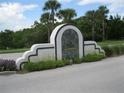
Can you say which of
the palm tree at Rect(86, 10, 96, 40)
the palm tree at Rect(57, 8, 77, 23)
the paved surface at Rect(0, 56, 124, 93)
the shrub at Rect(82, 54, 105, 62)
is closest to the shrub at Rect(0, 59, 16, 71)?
the paved surface at Rect(0, 56, 124, 93)

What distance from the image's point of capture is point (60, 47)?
1950 centimetres

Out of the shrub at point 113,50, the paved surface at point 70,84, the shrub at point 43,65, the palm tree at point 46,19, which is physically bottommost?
the paved surface at point 70,84

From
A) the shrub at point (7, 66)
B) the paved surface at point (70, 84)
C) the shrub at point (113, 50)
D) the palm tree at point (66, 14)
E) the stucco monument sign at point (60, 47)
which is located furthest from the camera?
the palm tree at point (66, 14)

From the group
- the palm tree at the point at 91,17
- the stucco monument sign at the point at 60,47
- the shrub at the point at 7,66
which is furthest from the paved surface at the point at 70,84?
the palm tree at the point at 91,17

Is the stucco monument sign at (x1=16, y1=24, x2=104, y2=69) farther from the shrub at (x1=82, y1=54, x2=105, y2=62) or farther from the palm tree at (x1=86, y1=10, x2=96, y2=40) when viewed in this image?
the palm tree at (x1=86, y1=10, x2=96, y2=40)

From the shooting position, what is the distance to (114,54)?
24.8 m

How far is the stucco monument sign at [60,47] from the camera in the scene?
1819 cm

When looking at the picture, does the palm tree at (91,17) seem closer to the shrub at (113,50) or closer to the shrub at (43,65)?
the shrub at (113,50)

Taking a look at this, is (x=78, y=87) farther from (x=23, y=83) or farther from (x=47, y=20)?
(x=47, y=20)

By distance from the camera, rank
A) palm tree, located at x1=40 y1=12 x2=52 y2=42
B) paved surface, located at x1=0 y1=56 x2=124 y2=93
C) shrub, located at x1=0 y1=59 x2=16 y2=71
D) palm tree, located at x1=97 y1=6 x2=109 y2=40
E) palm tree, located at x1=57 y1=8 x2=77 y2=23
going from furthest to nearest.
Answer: palm tree, located at x1=97 y1=6 x2=109 y2=40 < palm tree, located at x1=57 y1=8 x2=77 y2=23 < palm tree, located at x1=40 y1=12 x2=52 y2=42 < shrub, located at x1=0 y1=59 x2=16 y2=71 < paved surface, located at x1=0 y1=56 x2=124 y2=93

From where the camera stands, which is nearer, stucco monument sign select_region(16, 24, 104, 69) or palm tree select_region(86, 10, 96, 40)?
stucco monument sign select_region(16, 24, 104, 69)

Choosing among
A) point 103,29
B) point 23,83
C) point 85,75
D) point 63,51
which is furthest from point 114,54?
point 103,29

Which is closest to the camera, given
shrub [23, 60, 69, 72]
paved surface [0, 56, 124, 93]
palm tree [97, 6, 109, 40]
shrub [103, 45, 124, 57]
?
paved surface [0, 56, 124, 93]

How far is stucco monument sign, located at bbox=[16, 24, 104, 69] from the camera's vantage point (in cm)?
1819
